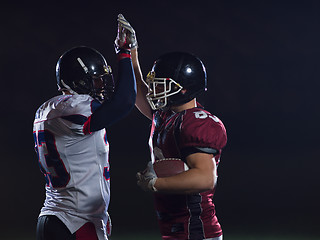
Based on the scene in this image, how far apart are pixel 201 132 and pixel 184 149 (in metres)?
0.13

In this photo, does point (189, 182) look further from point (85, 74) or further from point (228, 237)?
point (228, 237)

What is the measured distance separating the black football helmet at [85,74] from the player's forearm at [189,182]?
102cm

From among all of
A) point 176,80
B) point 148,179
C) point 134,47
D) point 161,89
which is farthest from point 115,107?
point 134,47

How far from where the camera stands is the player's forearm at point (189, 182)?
7.98ft

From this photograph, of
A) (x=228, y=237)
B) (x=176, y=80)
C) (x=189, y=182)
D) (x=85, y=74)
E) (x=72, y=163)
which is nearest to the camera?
(x=189, y=182)

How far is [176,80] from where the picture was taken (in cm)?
282

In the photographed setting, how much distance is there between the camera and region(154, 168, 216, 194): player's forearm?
2.43 metres

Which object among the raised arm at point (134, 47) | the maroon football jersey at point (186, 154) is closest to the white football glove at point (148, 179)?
the maroon football jersey at point (186, 154)

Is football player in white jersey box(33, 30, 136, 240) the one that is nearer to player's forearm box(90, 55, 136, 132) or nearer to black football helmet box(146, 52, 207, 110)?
player's forearm box(90, 55, 136, 132)

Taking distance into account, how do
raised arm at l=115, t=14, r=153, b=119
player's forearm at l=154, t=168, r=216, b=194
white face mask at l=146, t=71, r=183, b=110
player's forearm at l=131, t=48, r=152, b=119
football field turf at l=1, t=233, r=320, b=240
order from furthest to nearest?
football field turf at l=1, t=233, r=320, b=240
player's forearm at l=131, t=48, r=152, b=119
raised arm at l=115, t=14, r=153, b=119
white face mask at l=146, t=71, r=183, b=110
player's forearm at l=154, t=168, r=216, b=194

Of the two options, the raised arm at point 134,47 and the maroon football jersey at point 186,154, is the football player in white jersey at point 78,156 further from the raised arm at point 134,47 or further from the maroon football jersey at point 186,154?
the maroon football jersey at point 186,154

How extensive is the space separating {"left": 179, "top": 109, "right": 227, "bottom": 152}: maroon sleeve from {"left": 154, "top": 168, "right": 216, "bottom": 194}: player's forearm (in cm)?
15

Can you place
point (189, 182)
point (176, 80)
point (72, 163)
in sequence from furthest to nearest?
point (72, 163) → point (176, 80) → point (189, 182)

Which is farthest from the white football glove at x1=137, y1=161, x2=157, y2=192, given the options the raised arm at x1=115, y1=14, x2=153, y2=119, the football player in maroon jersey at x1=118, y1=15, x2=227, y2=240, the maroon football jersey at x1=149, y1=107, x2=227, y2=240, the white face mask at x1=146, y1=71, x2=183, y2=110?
the raised arm at x1=115, y1=14, x2=153, y2=119
